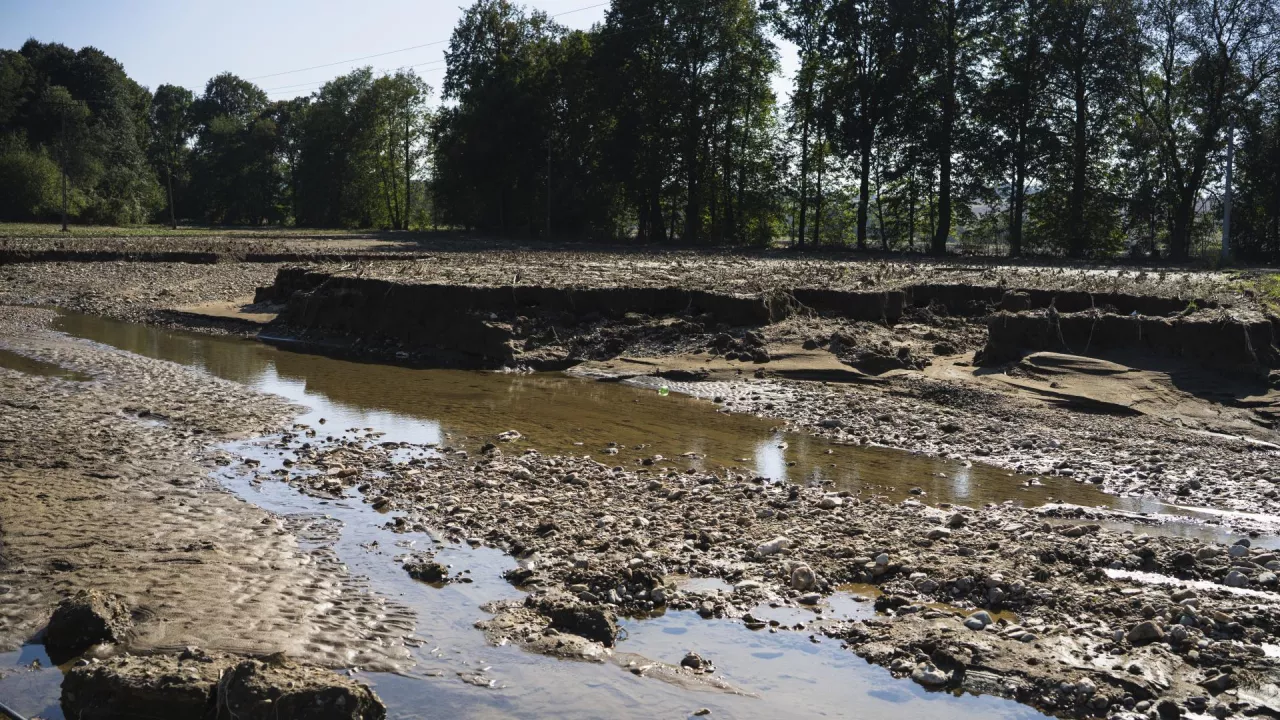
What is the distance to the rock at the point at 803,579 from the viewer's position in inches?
257

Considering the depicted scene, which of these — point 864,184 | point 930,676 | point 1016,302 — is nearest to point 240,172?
point 864,184

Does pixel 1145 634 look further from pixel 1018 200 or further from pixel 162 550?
pixel 1018 200

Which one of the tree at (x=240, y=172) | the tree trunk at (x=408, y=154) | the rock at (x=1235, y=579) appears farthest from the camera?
the tree at (x=240, y=172)

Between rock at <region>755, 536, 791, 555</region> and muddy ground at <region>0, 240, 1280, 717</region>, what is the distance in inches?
1.0

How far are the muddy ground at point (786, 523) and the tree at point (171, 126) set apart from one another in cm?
7228

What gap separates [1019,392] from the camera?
1375 cm

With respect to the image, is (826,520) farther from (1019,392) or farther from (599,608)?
(1019,392)

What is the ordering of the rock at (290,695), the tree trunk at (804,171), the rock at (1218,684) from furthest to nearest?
the tree trunk at (804,171)
the rock at (1218,684)
the rock at (290,695)

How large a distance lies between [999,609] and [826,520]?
1891mm

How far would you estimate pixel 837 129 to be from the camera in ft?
134

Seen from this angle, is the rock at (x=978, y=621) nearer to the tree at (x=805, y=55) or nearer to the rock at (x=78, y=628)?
the rock at (x=78, y=628)

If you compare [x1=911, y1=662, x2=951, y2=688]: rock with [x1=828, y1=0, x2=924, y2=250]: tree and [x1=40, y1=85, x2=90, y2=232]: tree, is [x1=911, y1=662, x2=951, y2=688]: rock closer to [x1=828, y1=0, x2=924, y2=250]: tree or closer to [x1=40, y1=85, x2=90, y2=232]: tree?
[x1=828, y1=0, x2=924, y2=250]: tree

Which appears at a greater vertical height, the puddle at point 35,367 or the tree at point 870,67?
the tree at point 870,67

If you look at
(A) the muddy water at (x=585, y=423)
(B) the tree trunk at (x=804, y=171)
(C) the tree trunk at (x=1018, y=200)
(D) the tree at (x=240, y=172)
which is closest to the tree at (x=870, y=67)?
(B) the tree trunk at (x=804, y=171)
